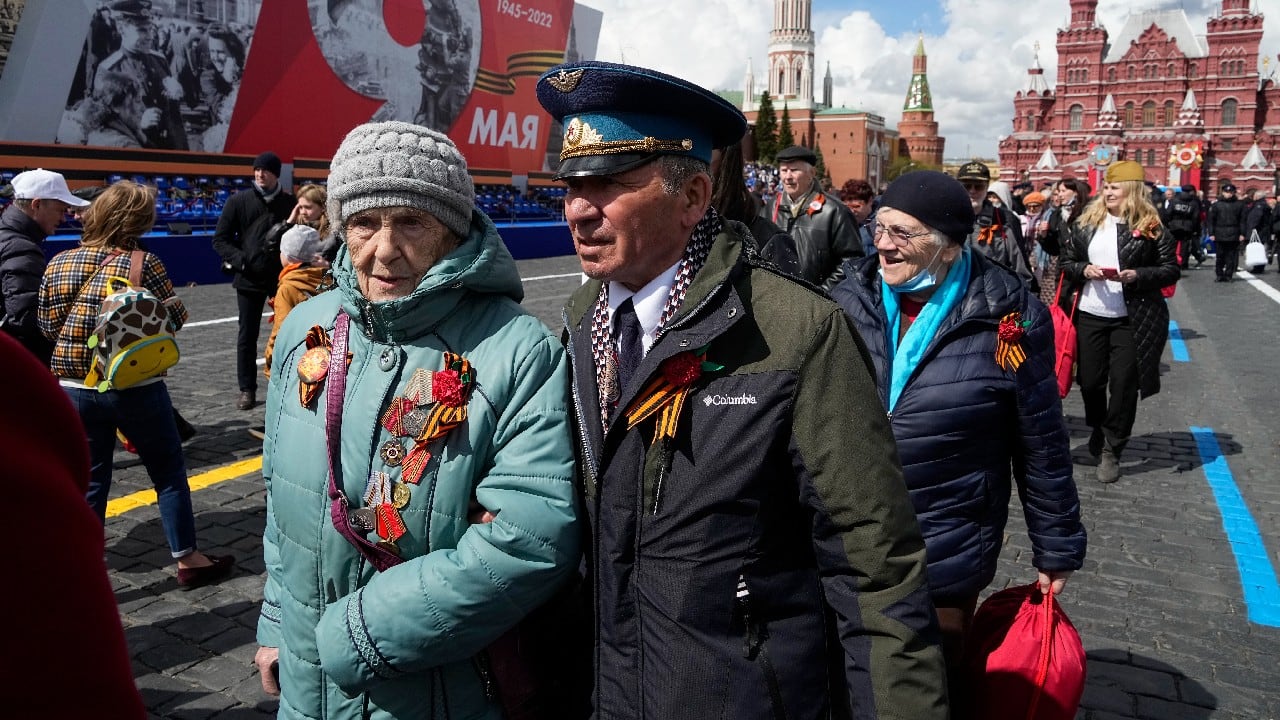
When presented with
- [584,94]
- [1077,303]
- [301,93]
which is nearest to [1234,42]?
[301,93]

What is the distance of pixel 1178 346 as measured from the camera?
11500 millimetres

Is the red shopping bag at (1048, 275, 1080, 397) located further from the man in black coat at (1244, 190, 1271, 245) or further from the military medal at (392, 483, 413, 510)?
the man in black coat at (1244, 190, 1271, 245)

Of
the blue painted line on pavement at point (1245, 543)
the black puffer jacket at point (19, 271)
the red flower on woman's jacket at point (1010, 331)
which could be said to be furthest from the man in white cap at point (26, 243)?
the blue painted line on pavement at point (1245, 543)

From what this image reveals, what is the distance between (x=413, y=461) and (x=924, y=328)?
163cm

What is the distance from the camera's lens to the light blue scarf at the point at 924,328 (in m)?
2.69

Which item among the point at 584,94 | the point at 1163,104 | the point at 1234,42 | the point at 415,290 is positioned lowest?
the point at 415,290

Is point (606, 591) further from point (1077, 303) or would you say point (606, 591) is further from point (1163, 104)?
point (1163, 104)

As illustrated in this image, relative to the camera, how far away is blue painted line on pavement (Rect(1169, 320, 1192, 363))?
10.7 meters

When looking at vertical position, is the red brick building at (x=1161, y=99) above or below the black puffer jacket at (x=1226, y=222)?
above

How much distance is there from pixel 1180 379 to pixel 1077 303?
13.6 ft

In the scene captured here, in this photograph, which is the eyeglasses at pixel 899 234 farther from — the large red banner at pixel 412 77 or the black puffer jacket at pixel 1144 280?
the large red banner at pixel 412 77

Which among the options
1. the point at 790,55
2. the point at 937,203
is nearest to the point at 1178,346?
the point at 937,203

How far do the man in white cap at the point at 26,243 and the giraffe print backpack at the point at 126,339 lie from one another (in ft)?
3.04

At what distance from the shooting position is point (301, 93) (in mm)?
19938
